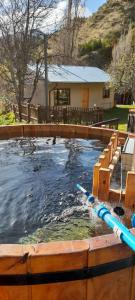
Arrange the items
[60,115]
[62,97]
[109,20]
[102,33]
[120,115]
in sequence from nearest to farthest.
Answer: [60,115] → [120,115] → [62,97] → [102,33] → [109,20]

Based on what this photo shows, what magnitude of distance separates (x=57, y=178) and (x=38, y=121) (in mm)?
10563

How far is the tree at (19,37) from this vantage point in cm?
1788

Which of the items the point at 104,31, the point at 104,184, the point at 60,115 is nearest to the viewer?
the point at 104,184

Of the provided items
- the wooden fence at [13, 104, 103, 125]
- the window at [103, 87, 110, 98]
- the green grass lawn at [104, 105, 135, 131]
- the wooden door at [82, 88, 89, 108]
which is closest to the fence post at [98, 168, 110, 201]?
the wooden fence at [13, 104, 103, 125]

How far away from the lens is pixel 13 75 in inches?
738

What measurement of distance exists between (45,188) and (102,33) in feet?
172

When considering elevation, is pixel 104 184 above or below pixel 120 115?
below

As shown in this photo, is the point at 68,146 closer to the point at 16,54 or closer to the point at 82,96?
the point at 16,54

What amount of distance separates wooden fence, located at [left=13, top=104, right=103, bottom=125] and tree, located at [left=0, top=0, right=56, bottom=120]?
1.69 m

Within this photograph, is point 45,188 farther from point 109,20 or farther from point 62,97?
point 109,20

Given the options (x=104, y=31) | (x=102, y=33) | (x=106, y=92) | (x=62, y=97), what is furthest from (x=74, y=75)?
(x=104, y=31)

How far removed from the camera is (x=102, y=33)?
171 ft

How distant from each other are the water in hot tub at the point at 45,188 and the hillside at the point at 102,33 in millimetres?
20831

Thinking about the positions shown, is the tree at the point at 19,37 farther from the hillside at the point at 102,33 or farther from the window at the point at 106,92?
the hillside at the point at 102,33
